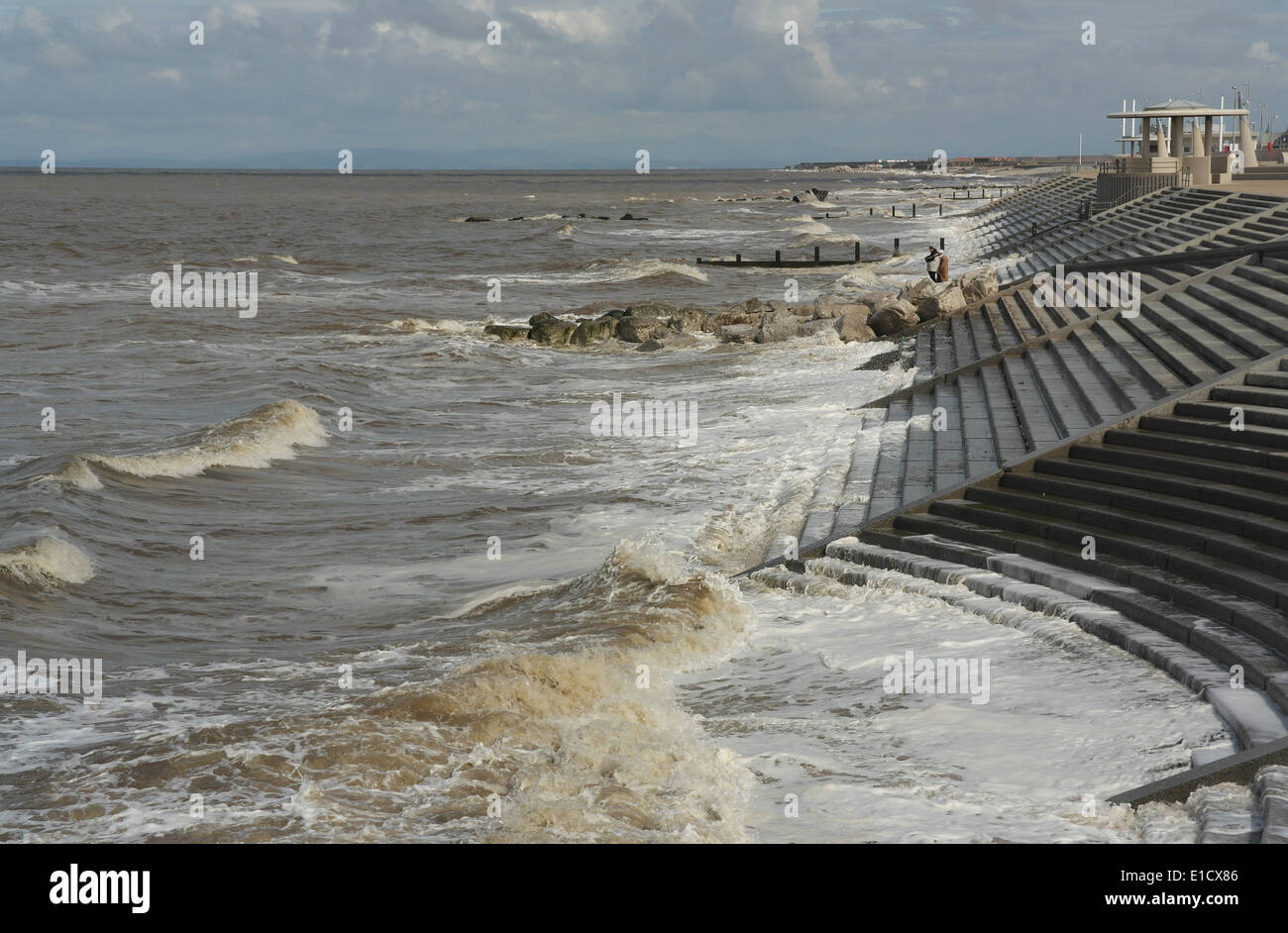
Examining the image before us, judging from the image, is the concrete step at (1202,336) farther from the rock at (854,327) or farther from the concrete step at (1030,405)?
the rock at (854,327)

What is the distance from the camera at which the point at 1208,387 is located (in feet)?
44.3

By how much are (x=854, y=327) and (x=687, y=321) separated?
5.47m

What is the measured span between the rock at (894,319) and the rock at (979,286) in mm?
1231

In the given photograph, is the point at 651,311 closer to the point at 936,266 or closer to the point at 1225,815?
the point at 936,266

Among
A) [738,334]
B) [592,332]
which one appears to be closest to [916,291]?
[738,334]

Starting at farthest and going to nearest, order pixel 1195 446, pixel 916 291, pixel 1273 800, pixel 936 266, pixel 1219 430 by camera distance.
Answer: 1. pixel 936 266
2. pixel 916 291
3. pixel 1219 430
4. pixel 1195 446
5. pixel 1273 800

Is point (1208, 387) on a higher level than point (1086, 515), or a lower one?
higher

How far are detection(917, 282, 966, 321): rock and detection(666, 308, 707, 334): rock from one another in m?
6.76

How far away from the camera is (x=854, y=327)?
30.4m

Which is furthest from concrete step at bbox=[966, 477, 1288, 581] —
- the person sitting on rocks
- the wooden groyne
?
the wooden groyne

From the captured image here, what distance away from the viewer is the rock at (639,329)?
32625mm
